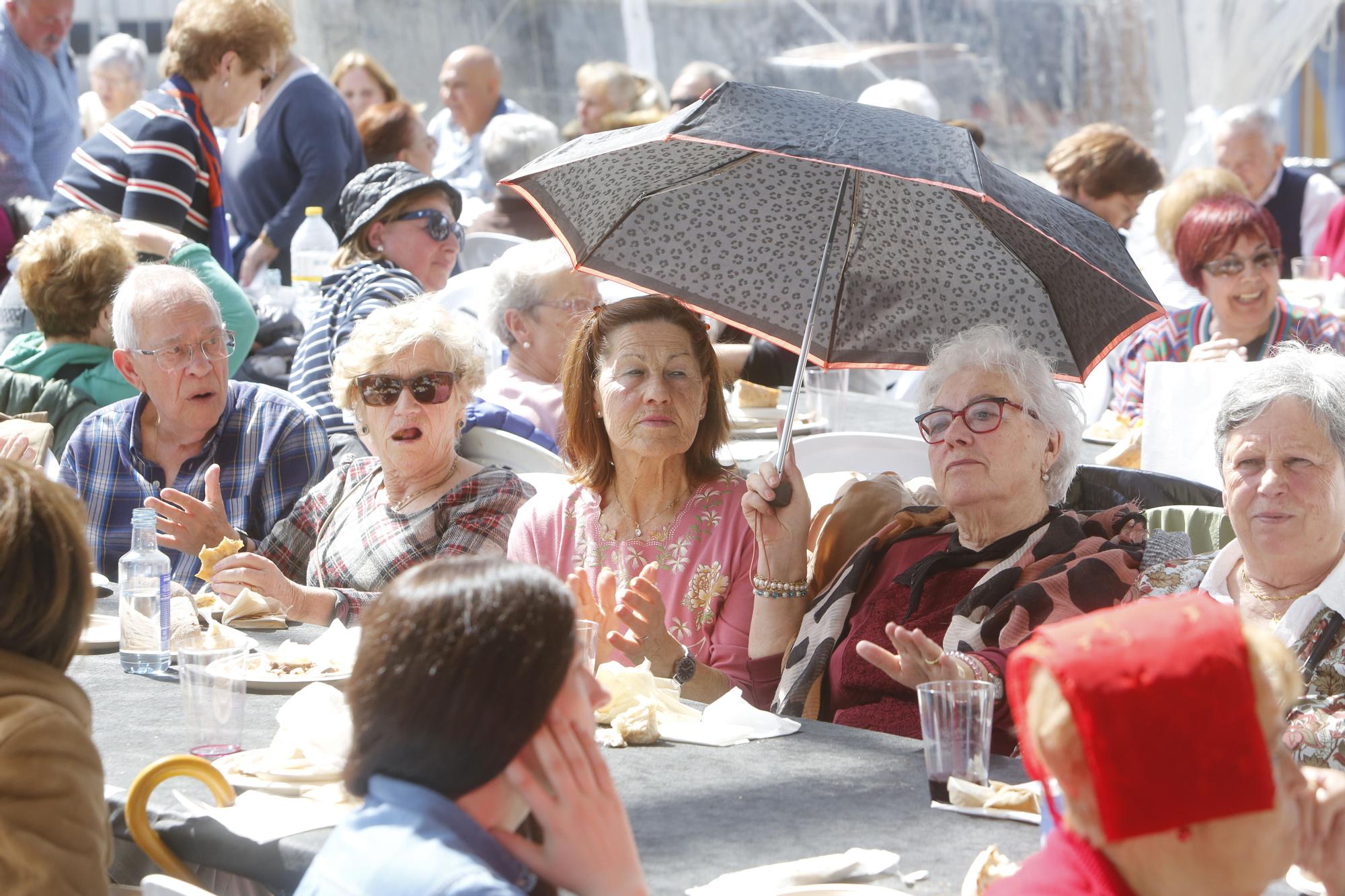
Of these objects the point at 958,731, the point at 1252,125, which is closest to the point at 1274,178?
the point at 1252,125

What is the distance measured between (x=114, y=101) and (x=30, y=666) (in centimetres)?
956

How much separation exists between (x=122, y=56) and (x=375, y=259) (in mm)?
5815

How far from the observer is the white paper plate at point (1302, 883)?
1.76 m

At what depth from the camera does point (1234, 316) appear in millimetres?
5348

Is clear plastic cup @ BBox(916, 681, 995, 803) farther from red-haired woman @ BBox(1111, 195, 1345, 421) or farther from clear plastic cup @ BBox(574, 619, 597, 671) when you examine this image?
red-haired woman @ BBox(1111, 195, 1345, 421)

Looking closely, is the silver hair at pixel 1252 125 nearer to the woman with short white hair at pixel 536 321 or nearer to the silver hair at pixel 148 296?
the woman with short white hair at pixel 536 321

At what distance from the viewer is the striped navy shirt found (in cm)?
500

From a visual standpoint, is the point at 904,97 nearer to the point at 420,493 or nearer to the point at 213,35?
the point at 213,35

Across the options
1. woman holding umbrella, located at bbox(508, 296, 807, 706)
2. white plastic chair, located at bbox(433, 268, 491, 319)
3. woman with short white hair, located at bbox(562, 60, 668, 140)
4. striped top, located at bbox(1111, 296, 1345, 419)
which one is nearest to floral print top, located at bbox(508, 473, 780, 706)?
woman holding umbrella, located at bbox(508, 296, 807, 706)

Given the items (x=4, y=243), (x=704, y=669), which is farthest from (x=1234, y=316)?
(x=4, y=243)

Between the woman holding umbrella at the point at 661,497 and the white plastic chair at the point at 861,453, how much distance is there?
1.00 meters

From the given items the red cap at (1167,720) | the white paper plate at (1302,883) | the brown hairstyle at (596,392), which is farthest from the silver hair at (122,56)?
the red cap at (1167,720)

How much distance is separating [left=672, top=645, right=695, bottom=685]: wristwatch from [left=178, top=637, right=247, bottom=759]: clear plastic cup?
100cm

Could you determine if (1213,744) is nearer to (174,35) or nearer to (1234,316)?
(1234,316)
